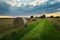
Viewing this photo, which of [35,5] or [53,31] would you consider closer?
[53,31]

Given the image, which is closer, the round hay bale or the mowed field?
the mowed field

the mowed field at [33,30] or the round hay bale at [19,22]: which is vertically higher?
the round hay bale at [19,22]

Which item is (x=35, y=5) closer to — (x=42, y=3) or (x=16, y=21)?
(x=42, y=3)

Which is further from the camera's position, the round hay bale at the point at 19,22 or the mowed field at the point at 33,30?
the round hay bale at the point at 19,22

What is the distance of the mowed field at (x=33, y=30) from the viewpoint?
304 cm

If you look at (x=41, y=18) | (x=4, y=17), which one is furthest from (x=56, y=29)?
(x=4, y=17)

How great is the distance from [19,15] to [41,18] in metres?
0.43

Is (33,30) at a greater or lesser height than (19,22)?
lesser

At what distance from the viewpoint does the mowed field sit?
3.04m

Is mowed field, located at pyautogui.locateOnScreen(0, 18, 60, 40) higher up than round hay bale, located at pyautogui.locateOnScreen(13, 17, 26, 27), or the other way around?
round hay bale, located at pyautogui.locateOnScreen(13, 17, 26, 27)

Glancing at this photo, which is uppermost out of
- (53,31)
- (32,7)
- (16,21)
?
(32,7)

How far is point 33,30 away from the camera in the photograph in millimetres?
3088

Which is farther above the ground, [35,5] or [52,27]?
[35,5]

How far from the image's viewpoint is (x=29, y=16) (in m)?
3.22
